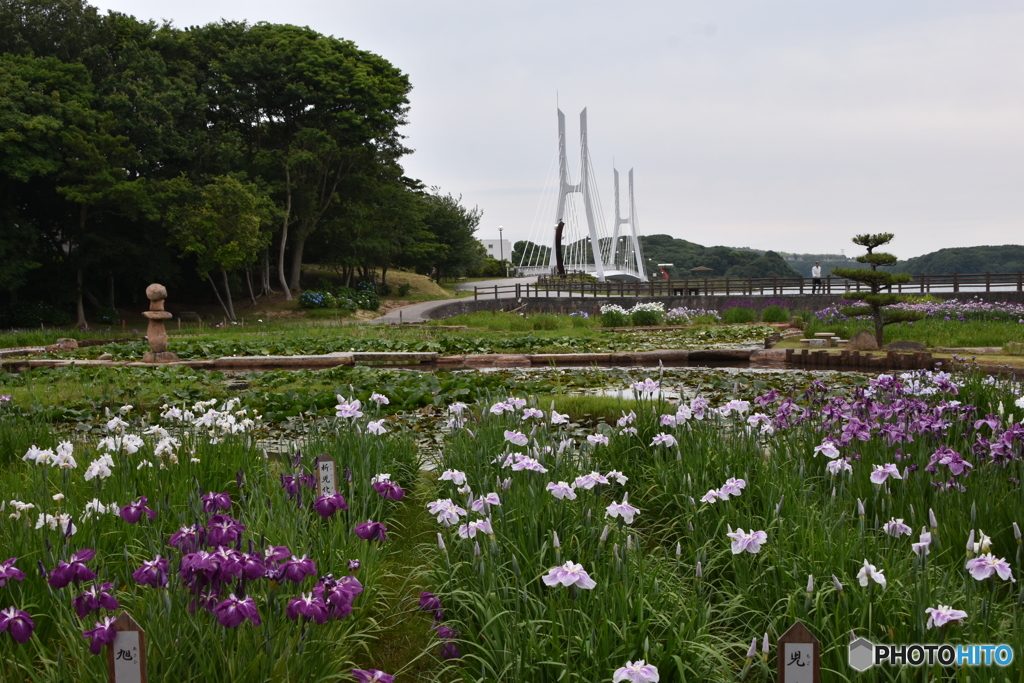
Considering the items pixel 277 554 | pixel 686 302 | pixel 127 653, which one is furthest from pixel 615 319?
pixel 127 653

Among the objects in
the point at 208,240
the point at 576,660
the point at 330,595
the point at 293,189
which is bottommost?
the point at 576,660

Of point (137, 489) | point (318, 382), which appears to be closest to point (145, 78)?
point (318, 382)

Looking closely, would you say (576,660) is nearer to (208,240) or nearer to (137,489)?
(137,489)

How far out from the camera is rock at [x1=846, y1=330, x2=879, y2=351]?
11.8 meters

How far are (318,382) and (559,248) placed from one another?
4198 centimetres

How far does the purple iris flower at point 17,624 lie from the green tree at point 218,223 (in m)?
21.9

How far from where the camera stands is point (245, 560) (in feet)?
5.61

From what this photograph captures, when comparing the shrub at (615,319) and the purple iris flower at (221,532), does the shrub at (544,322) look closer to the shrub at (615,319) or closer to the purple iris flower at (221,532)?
the shrub at (615,319)

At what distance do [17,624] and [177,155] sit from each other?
25314 millimetres

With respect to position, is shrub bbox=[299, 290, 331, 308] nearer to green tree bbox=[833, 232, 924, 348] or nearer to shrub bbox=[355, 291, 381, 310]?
shrub bbox=[355, 291, 381, 310]

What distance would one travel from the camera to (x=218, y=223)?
2281 cm

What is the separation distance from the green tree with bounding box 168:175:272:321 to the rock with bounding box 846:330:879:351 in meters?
17.4

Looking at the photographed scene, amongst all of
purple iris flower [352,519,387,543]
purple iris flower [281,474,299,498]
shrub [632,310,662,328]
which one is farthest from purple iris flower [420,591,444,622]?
shrub [632,310,662,328]

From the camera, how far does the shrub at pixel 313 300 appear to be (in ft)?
92.9
